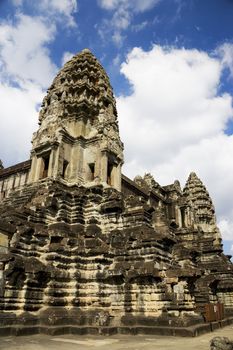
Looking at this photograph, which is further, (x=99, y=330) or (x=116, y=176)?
(x=116, y=176)

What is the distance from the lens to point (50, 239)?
43.3ft

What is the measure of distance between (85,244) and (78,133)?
7866mm

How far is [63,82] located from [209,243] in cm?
1726

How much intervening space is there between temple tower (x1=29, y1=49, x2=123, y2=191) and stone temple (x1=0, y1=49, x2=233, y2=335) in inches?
2.7

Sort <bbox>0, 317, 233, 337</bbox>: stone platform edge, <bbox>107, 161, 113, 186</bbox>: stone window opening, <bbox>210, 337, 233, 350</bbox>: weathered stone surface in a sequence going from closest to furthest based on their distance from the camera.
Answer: <bbox>210, 337, 233, 350</bbox>: weathered stone surface → <bbox>0, 317, 233, 337</bbox>: stone platform edge → <bbox>107, 161, 113, 186</bbox>: stone window opening

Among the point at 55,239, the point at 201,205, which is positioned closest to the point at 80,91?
the point at 55,239

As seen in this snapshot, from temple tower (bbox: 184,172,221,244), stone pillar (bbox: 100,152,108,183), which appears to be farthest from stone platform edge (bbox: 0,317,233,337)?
temple tower (bbox: 184,172,221,244)

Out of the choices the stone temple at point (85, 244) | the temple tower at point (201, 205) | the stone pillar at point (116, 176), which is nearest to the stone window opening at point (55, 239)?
the stone temple at point (85, 244)

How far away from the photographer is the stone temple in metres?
11.0

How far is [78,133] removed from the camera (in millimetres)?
18719

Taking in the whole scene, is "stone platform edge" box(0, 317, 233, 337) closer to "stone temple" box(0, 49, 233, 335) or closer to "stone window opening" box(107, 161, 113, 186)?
"stone temple" box(0, 49, 233, 335)

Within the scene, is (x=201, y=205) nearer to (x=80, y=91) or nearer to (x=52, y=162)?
(x=80, y=91)

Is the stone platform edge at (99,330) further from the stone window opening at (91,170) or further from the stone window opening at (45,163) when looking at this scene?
the stone window opening at (45,163)

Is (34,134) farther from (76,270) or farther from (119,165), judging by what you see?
(76,270)
